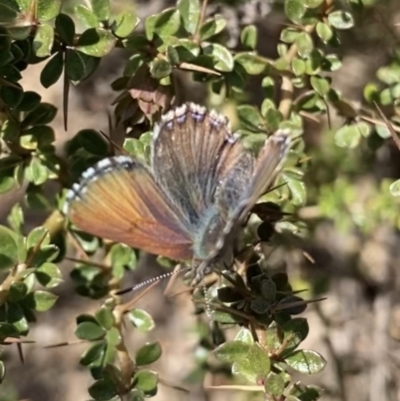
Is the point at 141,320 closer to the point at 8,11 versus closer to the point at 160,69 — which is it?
the point at 160,69

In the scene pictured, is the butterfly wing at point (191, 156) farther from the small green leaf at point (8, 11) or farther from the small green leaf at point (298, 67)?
the small green leaf at point (8, 11)

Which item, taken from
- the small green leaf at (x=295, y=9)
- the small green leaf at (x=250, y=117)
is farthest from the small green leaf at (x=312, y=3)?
the small green leaf at (x=250, y=117)

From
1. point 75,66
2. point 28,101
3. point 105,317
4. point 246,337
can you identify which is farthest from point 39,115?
point 246,337

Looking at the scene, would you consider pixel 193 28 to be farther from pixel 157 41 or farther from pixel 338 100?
pixel 338 100

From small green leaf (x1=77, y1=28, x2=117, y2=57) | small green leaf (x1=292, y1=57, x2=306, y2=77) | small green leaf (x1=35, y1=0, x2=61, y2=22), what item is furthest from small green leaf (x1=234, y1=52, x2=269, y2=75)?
small green leaf (x1=35, y1=0, x2=61, y2=22)

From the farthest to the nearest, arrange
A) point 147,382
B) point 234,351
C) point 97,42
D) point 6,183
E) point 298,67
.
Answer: point 298,67
point 6,183
point 147,382
point 97,42
point 234,351

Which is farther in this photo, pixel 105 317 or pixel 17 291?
pixel 105 317

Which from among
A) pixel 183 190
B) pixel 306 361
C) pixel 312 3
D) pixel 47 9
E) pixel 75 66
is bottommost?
pixel 306 361
